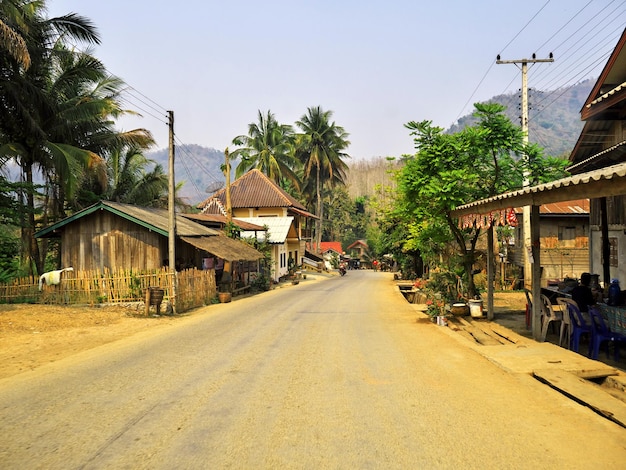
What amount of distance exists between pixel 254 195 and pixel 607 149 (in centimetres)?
3525

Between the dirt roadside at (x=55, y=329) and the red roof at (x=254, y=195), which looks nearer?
the dirt roadside at (x=55, y=329)

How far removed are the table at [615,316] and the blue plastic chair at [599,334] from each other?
95 mm

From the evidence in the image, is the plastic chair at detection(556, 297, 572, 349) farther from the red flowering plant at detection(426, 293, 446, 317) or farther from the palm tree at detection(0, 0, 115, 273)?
the palm tree at detection(0, 0, 115, 273)

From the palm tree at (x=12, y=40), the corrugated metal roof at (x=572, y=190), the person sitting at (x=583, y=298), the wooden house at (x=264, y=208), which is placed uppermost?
the palm tree at (x=12, y=40)

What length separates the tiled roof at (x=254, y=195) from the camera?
44156 mm

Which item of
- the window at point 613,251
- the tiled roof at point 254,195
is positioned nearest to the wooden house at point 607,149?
the window at point 613,251

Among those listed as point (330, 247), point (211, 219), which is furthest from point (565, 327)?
point (330, 247)

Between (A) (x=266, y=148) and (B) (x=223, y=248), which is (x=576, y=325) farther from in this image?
(A) (x=266, y=148)

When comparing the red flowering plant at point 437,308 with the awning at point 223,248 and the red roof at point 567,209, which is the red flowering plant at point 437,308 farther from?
the red roof at point 567,209

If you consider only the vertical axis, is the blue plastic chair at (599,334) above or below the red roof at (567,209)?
below

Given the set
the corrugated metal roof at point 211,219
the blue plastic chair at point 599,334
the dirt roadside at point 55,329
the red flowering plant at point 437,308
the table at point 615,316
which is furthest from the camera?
the corrugated metal roof at point 211,219

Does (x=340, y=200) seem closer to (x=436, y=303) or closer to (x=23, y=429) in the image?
(x=436, y=303)

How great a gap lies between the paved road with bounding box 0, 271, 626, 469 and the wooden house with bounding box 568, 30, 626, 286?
249 inches

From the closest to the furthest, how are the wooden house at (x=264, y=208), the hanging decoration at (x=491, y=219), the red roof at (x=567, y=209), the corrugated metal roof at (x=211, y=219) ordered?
the hanging decoration at (x=491, y=219) < the red roof at (x=567, y=209) < the corrugated metal roof at (x=211, y=219) < the wooden house at (x=264, y=208)
